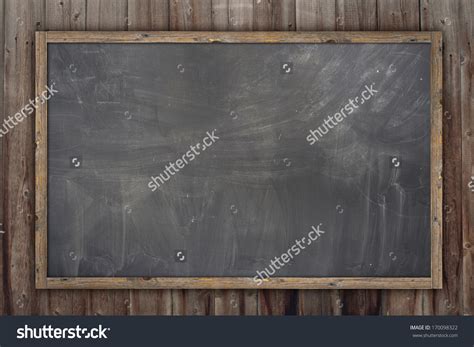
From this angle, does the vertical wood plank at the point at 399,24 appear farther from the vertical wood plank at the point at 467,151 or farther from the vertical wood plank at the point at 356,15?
the vertical wood plank at the point at 467,151

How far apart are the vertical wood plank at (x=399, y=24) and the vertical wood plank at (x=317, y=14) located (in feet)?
0.55

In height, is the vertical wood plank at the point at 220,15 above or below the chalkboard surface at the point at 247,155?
above

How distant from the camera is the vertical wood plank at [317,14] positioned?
2.15 m

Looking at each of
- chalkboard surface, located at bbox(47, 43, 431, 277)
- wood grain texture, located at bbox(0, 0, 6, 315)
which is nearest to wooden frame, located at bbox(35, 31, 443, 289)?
chalkboard surface, located at bbox(47, 43, 431, 277)

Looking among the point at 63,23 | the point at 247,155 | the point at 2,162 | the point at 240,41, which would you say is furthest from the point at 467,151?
the point at 2,162

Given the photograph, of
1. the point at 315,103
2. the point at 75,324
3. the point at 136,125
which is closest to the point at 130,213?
the point at 136,125

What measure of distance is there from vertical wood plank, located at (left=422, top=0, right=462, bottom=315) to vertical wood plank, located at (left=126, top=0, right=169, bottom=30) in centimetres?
93

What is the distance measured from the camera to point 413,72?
6.97ft

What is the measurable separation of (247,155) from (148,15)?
0.61m

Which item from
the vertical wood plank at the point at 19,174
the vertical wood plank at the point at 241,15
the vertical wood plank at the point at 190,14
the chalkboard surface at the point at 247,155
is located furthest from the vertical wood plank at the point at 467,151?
the vertical wood plank at the point at 19,174

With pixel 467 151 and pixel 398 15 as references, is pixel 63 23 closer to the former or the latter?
pixel 398 15

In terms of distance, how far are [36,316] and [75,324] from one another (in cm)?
14

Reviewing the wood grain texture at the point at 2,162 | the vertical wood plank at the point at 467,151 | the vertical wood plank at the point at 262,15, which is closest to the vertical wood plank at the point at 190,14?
the vertical wood plank at the point at 262,15

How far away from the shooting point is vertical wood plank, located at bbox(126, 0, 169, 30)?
2148mm
